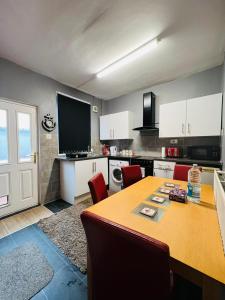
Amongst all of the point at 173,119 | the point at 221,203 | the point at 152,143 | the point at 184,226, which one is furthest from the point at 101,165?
the point at 221,203

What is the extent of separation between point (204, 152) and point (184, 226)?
229 cm

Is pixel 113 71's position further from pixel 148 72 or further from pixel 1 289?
pixel 1 289

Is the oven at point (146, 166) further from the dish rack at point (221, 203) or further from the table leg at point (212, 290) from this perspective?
the table leg at point (212, 290)

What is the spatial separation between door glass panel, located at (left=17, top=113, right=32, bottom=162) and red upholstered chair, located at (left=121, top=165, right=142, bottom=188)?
6.44 feet

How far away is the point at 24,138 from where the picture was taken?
2725 millimetres

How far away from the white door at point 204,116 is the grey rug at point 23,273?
10.1ft

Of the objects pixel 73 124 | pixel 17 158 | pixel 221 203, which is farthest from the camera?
→ pixel 73 124

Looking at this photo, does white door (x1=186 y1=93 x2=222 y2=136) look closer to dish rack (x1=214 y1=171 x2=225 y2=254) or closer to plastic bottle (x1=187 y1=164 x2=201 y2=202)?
dish rack (x1=214 y1=171 x2=225 y2=254)

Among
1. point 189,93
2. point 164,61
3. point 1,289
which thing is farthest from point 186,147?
point 1,289

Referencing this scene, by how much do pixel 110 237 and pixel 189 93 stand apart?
11.2 ft

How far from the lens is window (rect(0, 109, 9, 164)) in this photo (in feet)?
7.91

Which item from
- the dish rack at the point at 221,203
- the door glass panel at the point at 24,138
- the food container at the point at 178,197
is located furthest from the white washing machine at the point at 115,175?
the dish rack at the point at 221,203

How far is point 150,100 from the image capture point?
3422mm

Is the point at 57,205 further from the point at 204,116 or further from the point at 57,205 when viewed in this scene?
the point at 204,116
